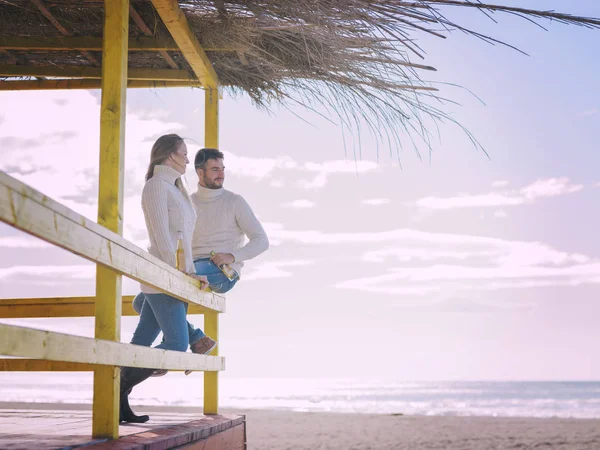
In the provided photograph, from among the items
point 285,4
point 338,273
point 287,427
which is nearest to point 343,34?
point 285,4

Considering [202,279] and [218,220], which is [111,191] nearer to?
[202,279]

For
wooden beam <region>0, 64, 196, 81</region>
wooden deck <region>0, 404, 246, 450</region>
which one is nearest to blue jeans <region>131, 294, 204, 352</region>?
wooden deck <region>0, 404, 246, 450</region>

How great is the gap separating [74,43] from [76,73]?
0.65 metres

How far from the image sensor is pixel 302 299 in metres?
72.6

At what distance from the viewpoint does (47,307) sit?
5.78 m

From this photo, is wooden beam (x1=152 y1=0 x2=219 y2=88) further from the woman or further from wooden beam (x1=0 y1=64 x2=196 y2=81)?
the woman

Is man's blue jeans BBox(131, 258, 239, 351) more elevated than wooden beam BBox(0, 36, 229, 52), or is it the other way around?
wooden beam BBox(0, 36, 229, 52)

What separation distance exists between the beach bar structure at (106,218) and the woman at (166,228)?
0.12 metres

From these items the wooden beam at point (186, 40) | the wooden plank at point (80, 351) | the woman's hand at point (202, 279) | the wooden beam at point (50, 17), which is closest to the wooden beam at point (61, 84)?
the wooden beam at point (186, 40)

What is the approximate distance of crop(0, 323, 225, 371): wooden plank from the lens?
7.75ft

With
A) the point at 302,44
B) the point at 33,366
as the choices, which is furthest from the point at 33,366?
the point at 302,44

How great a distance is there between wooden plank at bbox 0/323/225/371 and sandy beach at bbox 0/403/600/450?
10995mm

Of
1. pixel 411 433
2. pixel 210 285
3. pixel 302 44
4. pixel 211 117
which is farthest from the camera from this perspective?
pixel 411 433

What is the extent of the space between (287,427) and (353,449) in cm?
384
